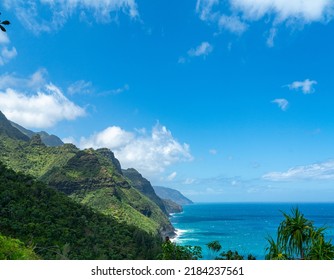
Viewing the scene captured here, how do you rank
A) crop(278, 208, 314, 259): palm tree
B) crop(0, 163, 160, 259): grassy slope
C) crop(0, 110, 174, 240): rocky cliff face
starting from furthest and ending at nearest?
crop(0, 110, 174, 240): rocky cliff face, crop(0, 163, 160, 259): grassy slope, crop(278, 208, 314, 259): palm tree

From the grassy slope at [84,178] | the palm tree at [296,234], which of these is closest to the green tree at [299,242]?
the palm tree at [296,234]

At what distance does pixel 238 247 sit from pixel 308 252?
10125 cm

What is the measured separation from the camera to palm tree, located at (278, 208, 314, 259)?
32.6ft

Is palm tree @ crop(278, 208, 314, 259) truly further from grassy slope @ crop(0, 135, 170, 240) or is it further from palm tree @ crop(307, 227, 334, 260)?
grassy slope @ crop(0, 135, 170, 240)

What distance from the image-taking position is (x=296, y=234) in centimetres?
1003

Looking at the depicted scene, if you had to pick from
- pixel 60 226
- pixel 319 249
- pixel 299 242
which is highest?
pixel 60 226

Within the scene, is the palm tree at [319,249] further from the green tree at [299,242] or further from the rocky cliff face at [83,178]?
the rocky cliff face at [83,178]

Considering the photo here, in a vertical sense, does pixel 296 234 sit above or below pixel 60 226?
below

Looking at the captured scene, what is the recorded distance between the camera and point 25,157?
14725 cm

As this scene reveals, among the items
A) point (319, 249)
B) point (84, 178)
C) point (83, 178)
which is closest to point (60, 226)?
point (319, 249)

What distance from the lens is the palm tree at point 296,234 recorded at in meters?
9.93

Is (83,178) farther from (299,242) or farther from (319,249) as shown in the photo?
(319,249)

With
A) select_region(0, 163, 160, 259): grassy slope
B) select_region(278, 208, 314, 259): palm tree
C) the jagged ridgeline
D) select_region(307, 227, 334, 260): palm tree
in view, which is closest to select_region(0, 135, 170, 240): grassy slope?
the jagged ridgeline

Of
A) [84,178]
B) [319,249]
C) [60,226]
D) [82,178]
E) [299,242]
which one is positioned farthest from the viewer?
[84,178]
